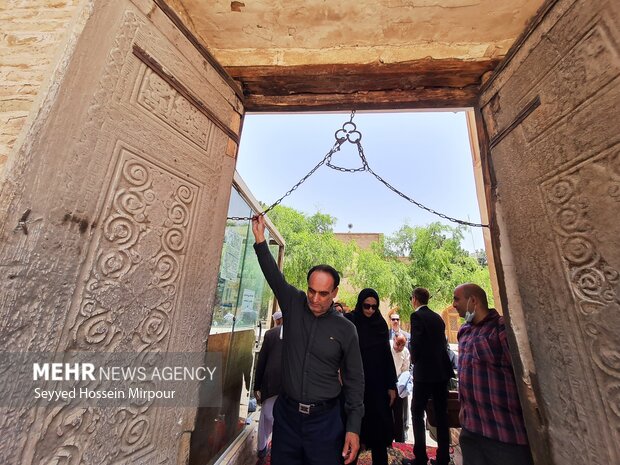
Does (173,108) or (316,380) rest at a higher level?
(173,108)

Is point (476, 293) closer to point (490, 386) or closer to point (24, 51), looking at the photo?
point (490, 386)

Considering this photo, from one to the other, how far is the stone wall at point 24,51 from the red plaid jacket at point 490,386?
2962 millimetres

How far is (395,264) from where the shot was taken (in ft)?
40.7

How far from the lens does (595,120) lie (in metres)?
1.16

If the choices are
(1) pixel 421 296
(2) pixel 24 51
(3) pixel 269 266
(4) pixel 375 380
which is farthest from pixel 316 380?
(2) pixel 24 51

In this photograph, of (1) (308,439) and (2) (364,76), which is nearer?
(1) (308,439)

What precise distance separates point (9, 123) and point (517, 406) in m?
3.22

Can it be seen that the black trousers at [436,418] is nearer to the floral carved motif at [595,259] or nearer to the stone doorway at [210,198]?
the stone doorway at [210,198]

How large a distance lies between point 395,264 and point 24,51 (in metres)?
12.7

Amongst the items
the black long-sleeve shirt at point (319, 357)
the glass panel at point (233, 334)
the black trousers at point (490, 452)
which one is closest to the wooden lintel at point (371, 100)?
the glass panel at point (233, 334)

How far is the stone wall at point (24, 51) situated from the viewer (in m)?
1.07

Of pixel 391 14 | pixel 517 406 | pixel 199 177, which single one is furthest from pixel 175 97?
pixel 517 406

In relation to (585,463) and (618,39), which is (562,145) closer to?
(618,39)

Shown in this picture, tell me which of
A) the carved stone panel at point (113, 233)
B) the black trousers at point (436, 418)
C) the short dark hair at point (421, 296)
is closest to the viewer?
the carved stone panel at point (113, 233)
